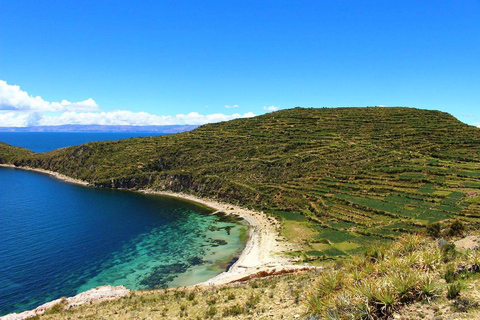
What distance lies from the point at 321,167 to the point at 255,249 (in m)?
42.9

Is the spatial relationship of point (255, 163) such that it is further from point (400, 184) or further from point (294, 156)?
point (400, 184)

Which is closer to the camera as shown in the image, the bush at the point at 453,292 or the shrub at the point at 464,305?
the shrub at the point at 464,305

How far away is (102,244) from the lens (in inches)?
1977

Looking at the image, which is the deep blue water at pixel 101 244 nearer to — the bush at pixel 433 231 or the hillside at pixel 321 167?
the hillside at pixel 321 167

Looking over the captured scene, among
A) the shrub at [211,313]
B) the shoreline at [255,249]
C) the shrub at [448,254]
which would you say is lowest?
the shoreline at [255,249]

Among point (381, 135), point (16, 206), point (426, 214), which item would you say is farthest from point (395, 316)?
point (381, 135)

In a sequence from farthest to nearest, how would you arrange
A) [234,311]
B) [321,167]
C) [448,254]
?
[321,167] → [234,311] → [448,254]

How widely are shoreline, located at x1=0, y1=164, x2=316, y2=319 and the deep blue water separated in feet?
9.68

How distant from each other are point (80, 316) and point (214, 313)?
41.3 ft

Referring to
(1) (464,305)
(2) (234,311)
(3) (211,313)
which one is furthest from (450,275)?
(3) (211,313)

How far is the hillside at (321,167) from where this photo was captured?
167 feet

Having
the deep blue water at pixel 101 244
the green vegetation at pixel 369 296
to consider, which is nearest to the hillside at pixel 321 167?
the deep blue water at pixel 101 244

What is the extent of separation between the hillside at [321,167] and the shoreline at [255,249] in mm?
3230

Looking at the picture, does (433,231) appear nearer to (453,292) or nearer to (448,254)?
(448,254)
